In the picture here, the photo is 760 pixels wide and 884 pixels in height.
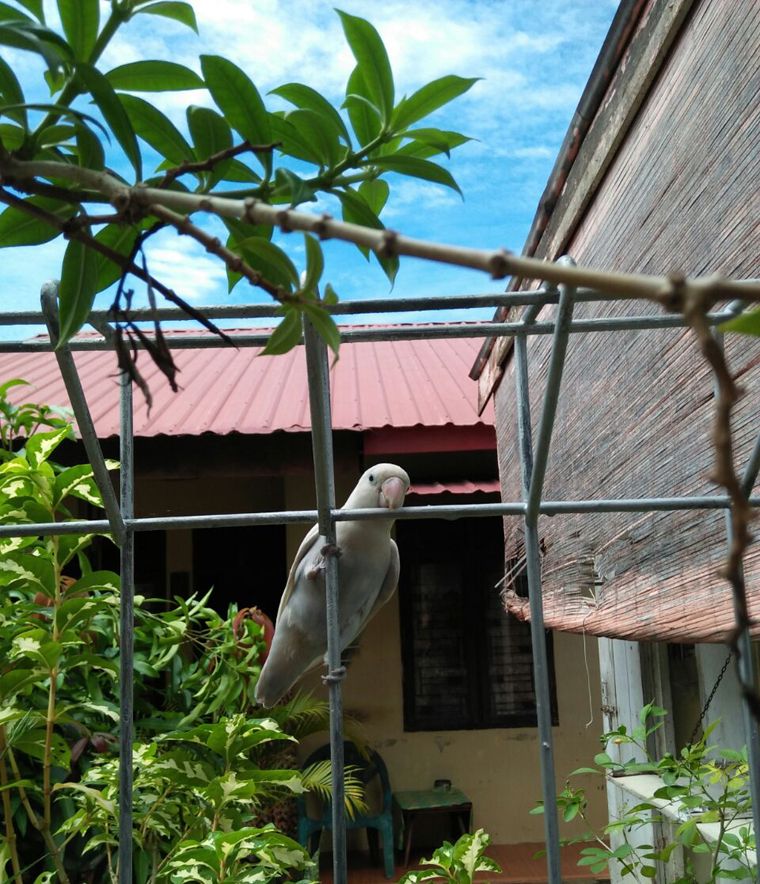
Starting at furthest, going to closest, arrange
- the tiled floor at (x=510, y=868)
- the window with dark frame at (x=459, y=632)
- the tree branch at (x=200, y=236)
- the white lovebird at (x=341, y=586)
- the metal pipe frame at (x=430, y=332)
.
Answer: the window with dark frame at (x=459, y=632), the tiled floor at (x=510, y=868), the white lovebird at (x=341, y=586), the metal pipe frame at (x=430, y=332), the tree branch at (x=200, y=236)

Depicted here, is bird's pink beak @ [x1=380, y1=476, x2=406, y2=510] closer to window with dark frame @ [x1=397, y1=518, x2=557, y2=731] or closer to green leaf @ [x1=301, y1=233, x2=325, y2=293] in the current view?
green leaf @ [x1=301, y1=233, x2=325, y2=293]

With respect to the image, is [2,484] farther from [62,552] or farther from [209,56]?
[209,56]

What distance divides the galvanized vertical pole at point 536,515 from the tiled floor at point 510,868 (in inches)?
158

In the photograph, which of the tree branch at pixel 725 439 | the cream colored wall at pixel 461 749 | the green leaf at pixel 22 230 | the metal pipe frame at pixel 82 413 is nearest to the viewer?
the tree branch at pixel 725 439

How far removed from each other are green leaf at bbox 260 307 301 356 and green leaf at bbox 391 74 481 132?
0.16 metres

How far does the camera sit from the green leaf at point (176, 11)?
0.65 m

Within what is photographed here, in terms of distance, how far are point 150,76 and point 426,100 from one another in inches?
8.3

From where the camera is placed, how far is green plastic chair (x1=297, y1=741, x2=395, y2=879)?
513cm

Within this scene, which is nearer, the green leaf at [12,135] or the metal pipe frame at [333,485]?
the green leaf at [12,135]

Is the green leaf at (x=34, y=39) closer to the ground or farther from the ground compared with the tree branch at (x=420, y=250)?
farther from the ground

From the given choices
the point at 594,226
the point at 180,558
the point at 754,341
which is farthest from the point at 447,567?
the point at 754,341

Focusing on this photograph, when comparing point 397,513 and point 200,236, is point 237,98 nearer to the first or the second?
point 200,236

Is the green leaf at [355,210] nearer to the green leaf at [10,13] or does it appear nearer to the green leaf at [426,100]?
the green leaf at [426,100]

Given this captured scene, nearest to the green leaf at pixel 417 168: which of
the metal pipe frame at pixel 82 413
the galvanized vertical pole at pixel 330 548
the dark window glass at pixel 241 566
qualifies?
the galvanized vertical pole at pixel 330 548
